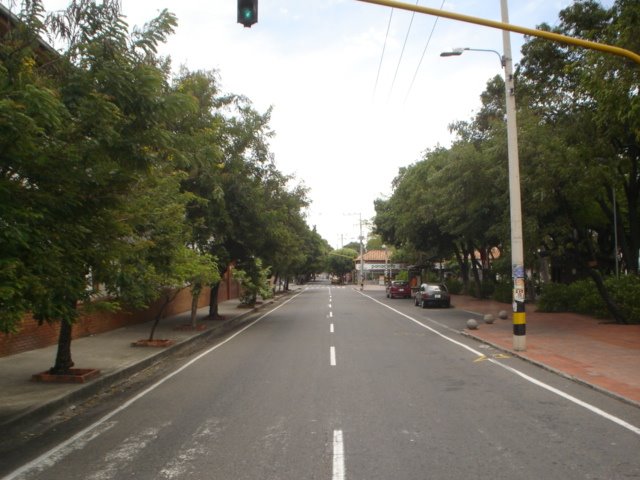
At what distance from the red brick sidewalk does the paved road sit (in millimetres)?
603

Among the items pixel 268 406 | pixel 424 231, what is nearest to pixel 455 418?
pixel 268 406

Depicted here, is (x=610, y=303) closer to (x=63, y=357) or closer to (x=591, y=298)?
(x=591, y=298)

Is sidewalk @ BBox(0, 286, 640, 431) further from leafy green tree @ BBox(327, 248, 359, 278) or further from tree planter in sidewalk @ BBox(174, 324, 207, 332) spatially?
leafy green tree @ BBox(327, 248, 359, 278)

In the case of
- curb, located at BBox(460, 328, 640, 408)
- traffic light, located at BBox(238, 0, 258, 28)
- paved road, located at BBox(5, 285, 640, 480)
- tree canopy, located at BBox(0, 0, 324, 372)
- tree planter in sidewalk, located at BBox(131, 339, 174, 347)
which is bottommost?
paved road, located at BBox(5, 285, 640, 480)

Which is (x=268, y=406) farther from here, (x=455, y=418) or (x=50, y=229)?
(x=50, y=229)

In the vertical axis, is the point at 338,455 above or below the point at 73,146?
below

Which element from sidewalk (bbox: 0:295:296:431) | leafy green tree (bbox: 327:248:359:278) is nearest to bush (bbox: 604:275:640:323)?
sidewalk (bbox: 0:295:296:431)

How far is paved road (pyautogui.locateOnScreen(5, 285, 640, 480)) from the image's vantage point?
5.31 meters

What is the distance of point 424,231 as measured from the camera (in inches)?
1432

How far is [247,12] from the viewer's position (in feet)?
24.0

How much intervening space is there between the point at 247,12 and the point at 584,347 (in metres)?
11.7

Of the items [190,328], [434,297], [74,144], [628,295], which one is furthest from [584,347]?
[434,297]

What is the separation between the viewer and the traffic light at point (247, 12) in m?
7.29

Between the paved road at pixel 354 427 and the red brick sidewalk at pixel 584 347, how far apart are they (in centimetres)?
60
